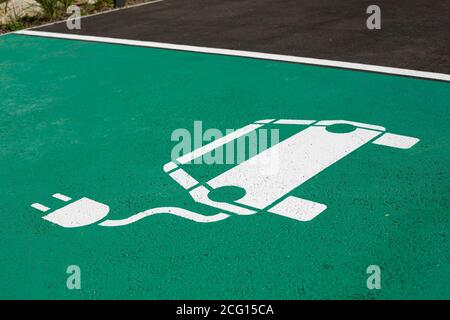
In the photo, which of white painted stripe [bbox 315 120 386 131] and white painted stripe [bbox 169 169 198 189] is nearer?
white painted stripe [bbox 169 169 198 189]

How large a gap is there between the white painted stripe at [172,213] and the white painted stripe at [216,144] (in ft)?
3.05

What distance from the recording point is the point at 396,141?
18.0 feet

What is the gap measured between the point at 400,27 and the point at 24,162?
7.28m

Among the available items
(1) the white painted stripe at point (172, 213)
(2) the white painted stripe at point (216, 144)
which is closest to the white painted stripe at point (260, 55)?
(2) the white painted stripe at point (216, 144)

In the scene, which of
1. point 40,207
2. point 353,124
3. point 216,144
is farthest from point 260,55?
point 40,207

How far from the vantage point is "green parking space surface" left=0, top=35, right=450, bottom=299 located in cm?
372

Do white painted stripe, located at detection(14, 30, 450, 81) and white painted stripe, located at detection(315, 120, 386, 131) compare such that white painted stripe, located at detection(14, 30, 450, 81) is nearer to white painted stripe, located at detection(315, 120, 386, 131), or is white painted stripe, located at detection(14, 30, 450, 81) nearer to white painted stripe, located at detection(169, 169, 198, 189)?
white painted stripe, located at detection(315, 120, 386, 131)

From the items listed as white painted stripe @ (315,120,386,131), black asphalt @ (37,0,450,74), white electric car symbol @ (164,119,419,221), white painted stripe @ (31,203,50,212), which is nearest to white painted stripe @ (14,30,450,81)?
black asphalt @ (37,0,450,74)

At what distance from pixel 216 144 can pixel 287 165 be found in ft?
3.06

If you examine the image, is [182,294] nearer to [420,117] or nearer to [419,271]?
[419,271]

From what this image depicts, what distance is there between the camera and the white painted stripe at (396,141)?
5403 mm

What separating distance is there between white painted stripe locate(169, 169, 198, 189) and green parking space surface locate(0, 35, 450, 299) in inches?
3.8

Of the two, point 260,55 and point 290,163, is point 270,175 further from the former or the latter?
point 260,55
